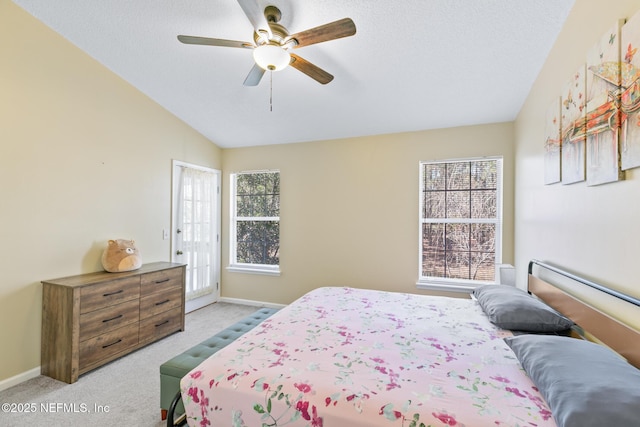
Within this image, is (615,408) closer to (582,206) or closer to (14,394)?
(582,206)

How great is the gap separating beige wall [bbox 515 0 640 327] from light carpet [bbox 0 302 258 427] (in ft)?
9.33

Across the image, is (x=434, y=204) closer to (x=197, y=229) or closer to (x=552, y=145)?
(x=552, y=145)

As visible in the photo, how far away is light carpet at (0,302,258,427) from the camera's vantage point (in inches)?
77.2

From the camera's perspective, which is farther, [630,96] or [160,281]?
[160,281]

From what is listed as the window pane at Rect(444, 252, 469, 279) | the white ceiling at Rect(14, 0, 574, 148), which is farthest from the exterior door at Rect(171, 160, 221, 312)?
the window pane at Rect(444, 252, 469, 279)

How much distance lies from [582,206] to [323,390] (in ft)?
5.89

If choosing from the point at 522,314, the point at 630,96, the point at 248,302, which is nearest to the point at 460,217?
the point at 522,314

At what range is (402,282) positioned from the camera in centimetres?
368

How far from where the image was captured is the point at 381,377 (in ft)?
4.26

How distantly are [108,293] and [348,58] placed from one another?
3.13 m

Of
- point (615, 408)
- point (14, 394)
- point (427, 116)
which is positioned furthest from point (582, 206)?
point (14, 394)

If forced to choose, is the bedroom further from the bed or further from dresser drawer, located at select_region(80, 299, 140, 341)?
the bed

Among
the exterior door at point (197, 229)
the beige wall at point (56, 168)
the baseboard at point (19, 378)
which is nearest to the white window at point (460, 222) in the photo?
the exterior door at point (197, 229)

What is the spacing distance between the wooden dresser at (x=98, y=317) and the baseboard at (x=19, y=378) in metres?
0.05
